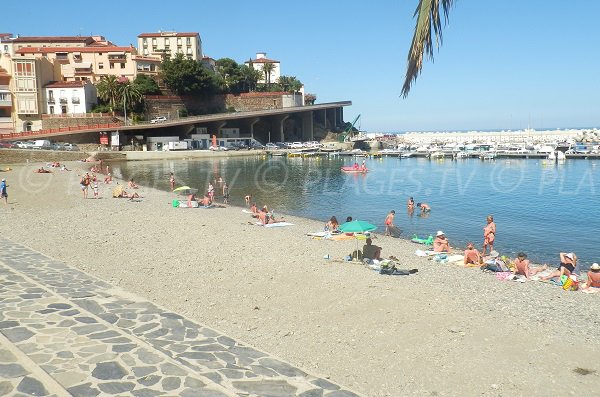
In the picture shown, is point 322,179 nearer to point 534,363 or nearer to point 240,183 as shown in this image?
point 240,183

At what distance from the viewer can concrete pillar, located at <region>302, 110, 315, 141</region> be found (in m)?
105

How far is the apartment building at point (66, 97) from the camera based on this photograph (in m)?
→ 75.3

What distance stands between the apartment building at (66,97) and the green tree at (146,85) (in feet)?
28.8

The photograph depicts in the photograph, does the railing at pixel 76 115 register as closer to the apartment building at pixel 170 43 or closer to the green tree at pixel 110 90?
the green tree at pixel 110 90

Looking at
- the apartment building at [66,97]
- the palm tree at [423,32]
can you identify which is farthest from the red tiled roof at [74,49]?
the palm tree at [423,32]

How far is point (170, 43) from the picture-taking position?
10625 centimetres

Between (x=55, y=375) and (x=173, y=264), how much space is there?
8450mm

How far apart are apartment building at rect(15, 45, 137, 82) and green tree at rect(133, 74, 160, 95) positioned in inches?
130

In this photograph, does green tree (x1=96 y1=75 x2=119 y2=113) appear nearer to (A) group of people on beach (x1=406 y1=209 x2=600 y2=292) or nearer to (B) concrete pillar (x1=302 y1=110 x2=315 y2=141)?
(B) concrete pillar (x1=302 y1=110 x2=315 y2=141)

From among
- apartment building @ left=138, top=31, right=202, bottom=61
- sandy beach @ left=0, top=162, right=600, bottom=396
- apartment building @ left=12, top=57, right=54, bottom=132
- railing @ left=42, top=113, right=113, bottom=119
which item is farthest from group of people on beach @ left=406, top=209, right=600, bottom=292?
apartment building @ left=138, top=31, right=202, bottom=61

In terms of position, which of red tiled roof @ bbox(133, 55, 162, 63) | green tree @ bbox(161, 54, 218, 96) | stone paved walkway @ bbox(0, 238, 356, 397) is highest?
red tiled roof @ bbox(133, 55, 162, 63)

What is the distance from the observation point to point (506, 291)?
1235 cm

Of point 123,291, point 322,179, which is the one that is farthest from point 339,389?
point 322,179

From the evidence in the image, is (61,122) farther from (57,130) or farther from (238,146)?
(238,146)
